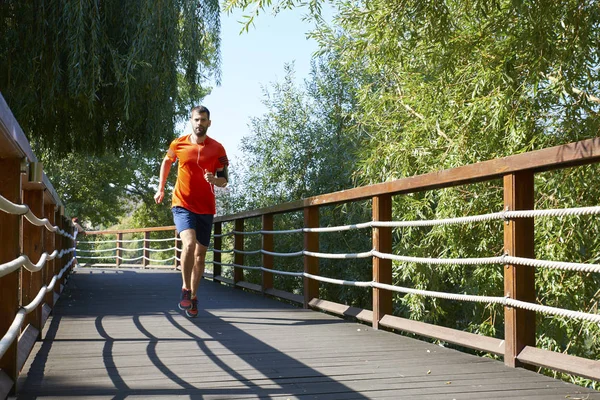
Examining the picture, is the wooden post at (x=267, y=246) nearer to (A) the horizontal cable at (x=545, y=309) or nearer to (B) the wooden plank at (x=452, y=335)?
(B) the wooden plank at (x=452, y=335)

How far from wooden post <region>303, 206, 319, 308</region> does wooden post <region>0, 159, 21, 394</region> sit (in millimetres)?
3535

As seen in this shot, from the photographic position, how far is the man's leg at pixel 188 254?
227 inches

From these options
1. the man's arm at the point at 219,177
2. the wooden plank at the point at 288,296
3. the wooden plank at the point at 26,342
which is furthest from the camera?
the wooden plank at the point at 288,296

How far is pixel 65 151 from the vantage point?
11367 mm

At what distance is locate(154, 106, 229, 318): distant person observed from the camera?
5.79m

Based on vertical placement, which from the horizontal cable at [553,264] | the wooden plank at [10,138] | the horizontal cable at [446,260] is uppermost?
the wooden plank at [10,138]

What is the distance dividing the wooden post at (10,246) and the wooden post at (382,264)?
250cm

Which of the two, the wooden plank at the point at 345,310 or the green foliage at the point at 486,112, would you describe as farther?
the green foliage at the point at 486,112

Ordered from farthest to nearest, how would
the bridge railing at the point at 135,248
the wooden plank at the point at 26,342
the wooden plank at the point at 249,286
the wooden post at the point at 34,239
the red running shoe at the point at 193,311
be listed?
the bridge railing at the point at 135,248 < the wooden plank at the point at 249,286 < the red running shoe at the point at 193,311 < the wooden post at the point at 34,239 < the wooden plank at the point at 26,342

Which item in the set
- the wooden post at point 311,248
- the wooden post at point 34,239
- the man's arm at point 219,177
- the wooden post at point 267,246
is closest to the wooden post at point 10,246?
the wooden post at point 34,239

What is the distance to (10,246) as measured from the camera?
10.2 feet

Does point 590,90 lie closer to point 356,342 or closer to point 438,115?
point 438,115

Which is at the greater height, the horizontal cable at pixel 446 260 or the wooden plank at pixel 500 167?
the wooden plank at pixel 500 167

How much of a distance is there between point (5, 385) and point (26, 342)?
110cm
